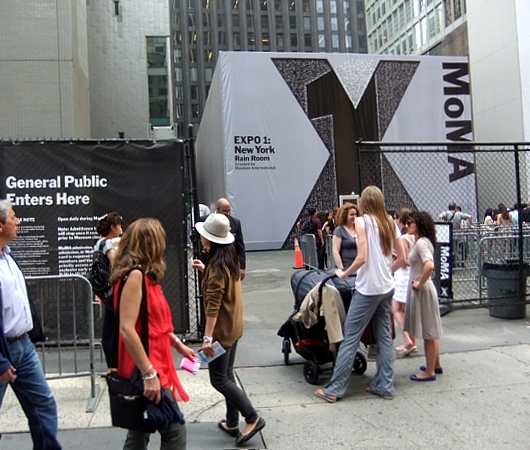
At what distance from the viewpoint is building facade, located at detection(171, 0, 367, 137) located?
8606 centimetres

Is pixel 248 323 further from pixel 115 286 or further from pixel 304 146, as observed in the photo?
pixel 304 146

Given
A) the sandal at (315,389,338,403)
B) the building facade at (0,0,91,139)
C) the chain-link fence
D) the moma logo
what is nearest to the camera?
the sandal at (315,389,338,403)

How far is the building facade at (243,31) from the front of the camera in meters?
86.1

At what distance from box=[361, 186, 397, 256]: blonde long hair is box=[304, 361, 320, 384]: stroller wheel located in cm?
137

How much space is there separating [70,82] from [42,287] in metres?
→ 14.5

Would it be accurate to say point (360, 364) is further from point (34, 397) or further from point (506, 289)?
point (506, 289)

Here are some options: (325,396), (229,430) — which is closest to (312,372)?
(325,396)

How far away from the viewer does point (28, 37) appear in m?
18.2

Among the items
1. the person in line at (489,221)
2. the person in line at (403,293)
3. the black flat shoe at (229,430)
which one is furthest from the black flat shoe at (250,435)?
the person in line at (489,221)

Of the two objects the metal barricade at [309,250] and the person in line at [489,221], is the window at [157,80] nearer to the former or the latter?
the metal barricade at [309,250]

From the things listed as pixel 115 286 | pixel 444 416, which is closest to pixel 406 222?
pixel 444 416

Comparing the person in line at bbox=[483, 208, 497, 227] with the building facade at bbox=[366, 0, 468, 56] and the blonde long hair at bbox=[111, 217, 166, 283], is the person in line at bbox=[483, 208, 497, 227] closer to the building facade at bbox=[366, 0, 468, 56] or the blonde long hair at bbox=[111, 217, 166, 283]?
the blonde long hair at bbox=[111, 217, 166, 283]

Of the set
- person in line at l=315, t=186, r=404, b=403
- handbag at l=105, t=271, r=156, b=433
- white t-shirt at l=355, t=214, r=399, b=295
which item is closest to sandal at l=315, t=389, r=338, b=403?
person in line at l=315, t=186, r=404, b=403

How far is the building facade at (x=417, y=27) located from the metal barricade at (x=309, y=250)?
2738 cm
